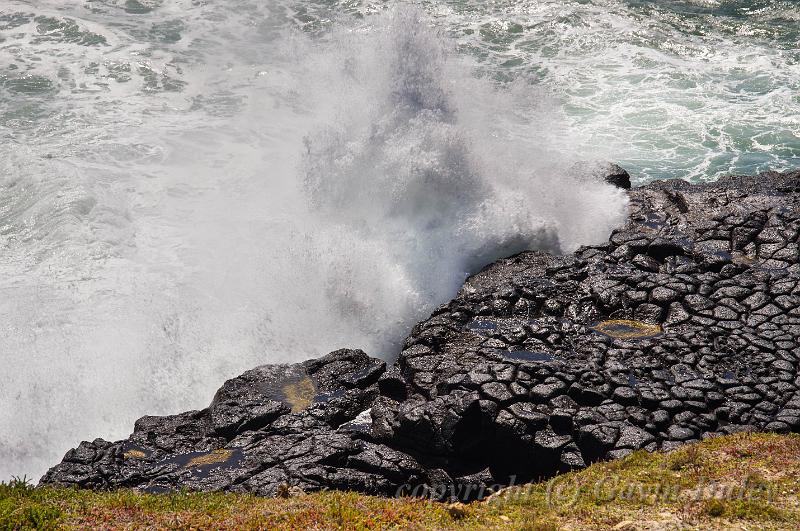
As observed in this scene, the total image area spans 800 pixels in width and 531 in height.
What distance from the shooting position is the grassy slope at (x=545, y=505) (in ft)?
29.7

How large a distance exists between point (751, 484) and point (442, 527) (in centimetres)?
393

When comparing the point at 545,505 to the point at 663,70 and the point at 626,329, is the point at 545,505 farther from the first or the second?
the point at 663,70

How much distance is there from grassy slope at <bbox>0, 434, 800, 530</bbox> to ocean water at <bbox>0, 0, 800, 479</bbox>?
606cm

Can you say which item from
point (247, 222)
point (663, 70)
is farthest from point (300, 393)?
point (663, 70)

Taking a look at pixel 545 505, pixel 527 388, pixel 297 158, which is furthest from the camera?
pixel 297 158

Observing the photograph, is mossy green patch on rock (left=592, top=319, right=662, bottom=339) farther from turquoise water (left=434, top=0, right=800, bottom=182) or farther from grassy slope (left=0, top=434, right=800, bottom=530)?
turquoise water (left=434, top=0, right=800, bottom=182)

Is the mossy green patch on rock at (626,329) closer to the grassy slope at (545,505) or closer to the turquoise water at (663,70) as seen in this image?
the grassy slope at (545,505)

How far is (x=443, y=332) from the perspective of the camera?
1521 cm

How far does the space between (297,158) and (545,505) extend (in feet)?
57.7

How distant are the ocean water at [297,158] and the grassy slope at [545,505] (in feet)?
19.9

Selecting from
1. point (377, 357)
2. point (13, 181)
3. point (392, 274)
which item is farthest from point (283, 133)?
point (377, 357)

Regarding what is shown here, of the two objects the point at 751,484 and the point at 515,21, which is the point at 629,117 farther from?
the point at 751,484

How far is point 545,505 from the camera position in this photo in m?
10.0

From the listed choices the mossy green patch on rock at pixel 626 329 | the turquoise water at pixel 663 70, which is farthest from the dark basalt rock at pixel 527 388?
the turquoise water at pixel 663 70
